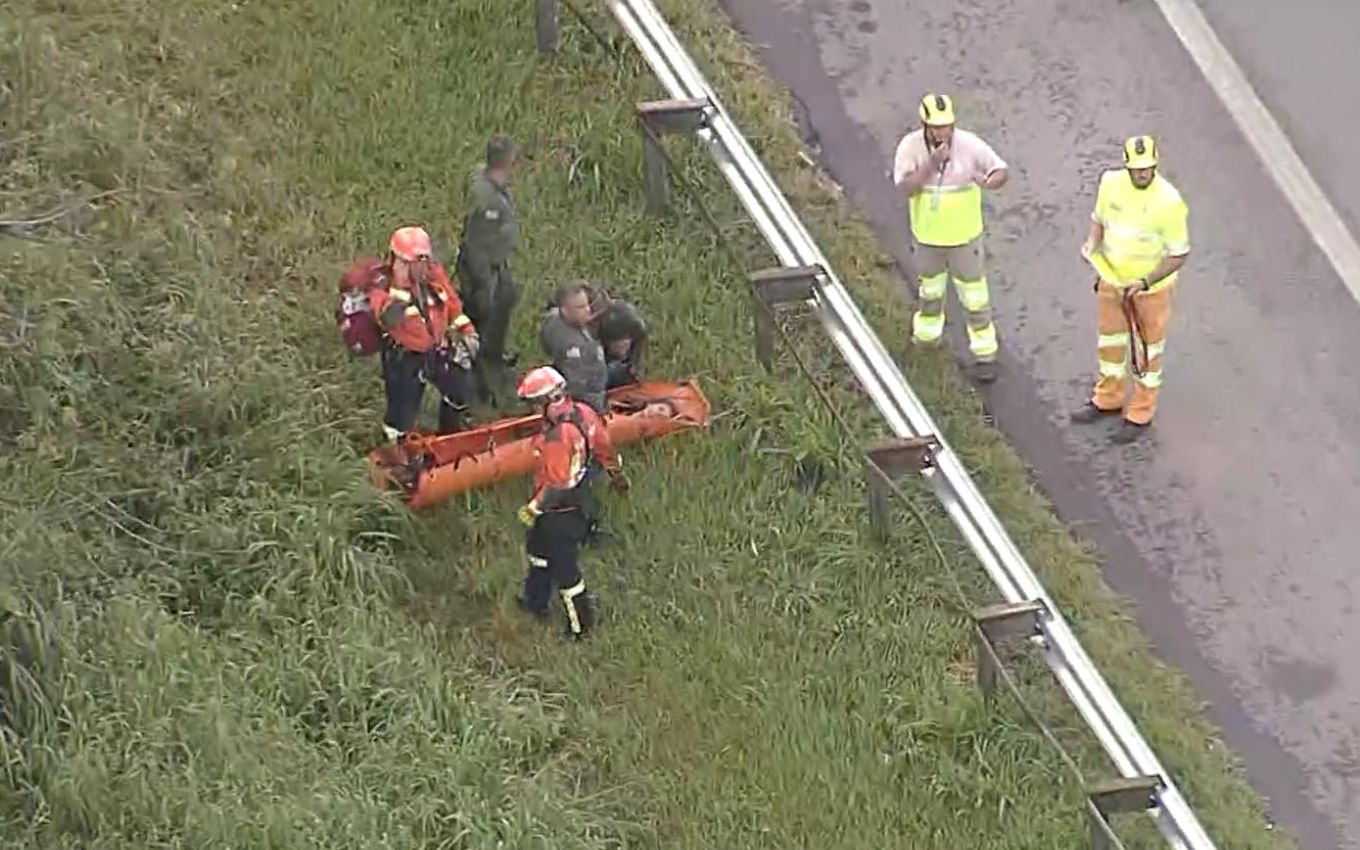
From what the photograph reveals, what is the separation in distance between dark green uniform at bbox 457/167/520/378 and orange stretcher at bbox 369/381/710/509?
0.41 meters

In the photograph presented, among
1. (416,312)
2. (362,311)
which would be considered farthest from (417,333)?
(362,311)

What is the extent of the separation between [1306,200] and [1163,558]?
2.49 metres

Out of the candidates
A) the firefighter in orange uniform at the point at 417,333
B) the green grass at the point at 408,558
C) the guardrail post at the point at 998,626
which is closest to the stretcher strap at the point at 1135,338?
the green grass at the point at 408,558

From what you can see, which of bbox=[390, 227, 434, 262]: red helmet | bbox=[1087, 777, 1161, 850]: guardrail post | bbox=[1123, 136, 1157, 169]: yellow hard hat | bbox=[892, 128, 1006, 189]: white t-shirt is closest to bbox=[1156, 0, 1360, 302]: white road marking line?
bbox=[1123, 136, 1157, 169]: yellow hard hat

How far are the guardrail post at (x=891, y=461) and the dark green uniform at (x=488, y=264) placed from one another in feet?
5.72

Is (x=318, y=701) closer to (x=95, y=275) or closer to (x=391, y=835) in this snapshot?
(x=391, y=835)

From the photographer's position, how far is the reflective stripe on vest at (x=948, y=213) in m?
10.7

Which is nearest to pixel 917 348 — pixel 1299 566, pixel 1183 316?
pixel 1183 316

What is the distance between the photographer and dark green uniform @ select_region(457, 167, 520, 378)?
33.2 ft

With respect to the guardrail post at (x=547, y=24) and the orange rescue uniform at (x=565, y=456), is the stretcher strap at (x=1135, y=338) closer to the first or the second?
the orange rescue uniform at (x=565, y=456)

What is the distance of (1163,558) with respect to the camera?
399 inches

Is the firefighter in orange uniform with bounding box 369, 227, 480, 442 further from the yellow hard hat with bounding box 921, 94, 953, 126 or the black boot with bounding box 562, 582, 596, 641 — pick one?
the yellow hard hat with bounding box 921, 94, 953, 126

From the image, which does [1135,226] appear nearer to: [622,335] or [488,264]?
[622,335]

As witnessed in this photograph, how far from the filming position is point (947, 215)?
10695 millimetres
